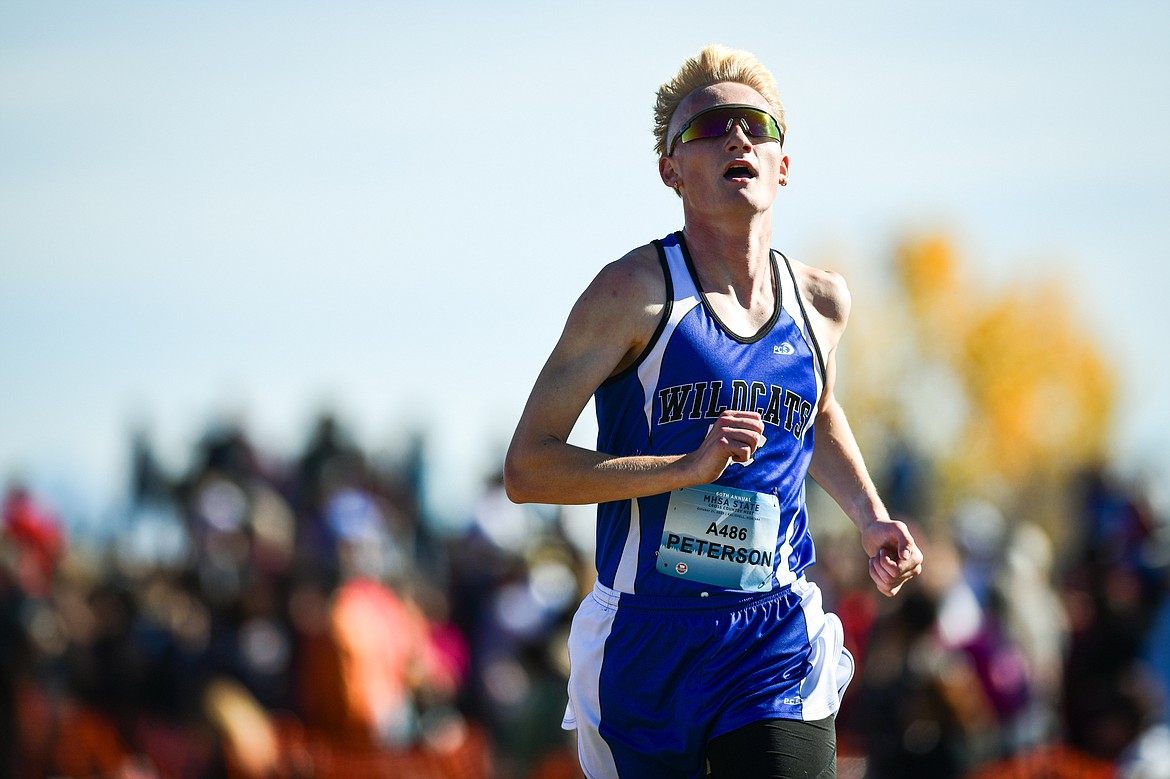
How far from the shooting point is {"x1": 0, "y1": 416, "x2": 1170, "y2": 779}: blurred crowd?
858cm

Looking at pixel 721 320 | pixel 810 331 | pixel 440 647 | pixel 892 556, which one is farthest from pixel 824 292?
pixel 440 647

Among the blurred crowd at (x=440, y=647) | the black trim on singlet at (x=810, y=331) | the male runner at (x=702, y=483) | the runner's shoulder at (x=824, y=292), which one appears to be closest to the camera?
the male runner at (x=702, y=483)

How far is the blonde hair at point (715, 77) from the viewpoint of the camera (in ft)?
14.8

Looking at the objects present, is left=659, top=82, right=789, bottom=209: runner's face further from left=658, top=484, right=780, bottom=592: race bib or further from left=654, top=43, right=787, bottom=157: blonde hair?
left=658, top=484, right=780, bottom=592: race bib

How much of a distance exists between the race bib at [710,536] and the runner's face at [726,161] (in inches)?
31.8

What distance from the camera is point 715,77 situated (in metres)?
4.51

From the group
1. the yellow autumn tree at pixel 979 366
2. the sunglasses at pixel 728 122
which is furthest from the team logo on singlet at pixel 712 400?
the yellow autumn tree at pixel 979 366

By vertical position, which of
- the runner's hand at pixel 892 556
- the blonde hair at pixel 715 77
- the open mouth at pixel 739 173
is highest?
the blonde hair at pixel 715 77

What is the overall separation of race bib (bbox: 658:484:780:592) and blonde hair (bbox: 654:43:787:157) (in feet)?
3.38

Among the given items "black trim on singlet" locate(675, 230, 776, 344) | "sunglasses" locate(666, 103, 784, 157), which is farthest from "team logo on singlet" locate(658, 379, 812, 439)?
"sunglasses" locate(666, 103, 784, 157)

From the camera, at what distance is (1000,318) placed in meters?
77.5

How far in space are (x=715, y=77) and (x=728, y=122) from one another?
0.19 metres

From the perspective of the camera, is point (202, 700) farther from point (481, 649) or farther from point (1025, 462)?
point (1025, 462)

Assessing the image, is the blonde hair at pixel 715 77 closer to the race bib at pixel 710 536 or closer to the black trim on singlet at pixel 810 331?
the black trim on singlet at pixel 810 331
